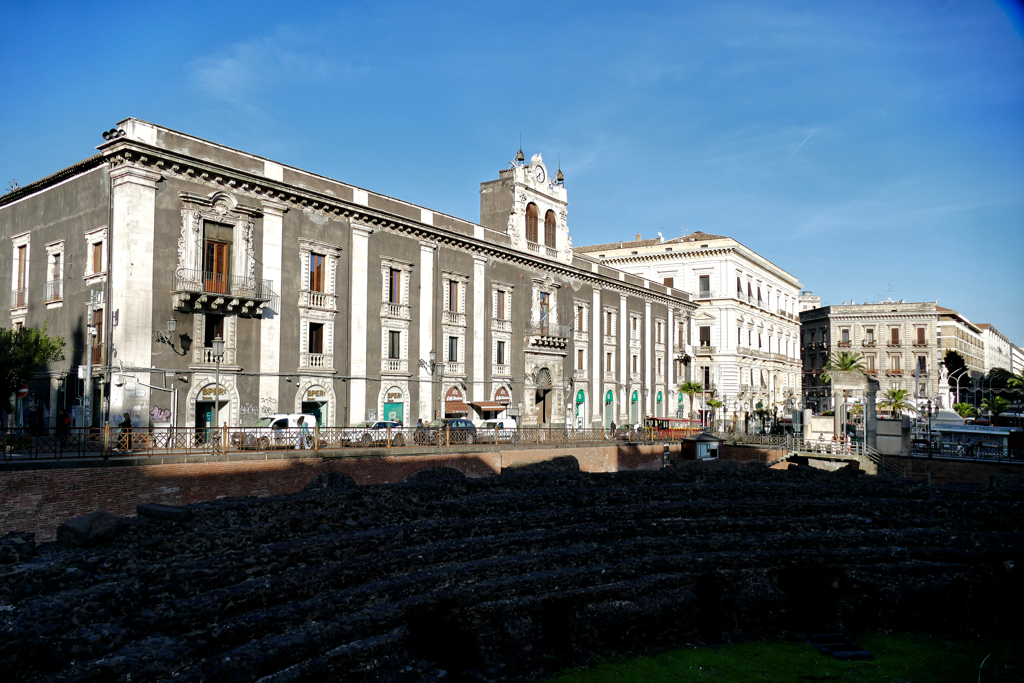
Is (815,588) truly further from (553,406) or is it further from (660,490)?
(553,406)

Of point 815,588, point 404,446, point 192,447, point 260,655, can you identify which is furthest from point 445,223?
point 260,655

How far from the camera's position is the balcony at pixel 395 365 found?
32.1m

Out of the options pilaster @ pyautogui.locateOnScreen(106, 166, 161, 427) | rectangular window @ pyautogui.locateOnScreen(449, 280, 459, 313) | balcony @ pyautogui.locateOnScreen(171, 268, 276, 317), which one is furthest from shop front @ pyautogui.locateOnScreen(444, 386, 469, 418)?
pilaster @ pyautogui.locateOnScreen(106, 166, 161, 427)

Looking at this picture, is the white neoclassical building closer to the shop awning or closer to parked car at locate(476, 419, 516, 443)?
the shop awning

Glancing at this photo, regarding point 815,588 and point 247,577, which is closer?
point 247,577

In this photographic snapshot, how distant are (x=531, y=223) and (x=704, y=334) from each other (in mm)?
25157

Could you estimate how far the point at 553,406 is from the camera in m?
43.9

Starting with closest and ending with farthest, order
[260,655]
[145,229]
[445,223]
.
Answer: [260,655]
[145,229]
[445,223]

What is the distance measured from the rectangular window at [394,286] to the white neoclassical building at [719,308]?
31142mm

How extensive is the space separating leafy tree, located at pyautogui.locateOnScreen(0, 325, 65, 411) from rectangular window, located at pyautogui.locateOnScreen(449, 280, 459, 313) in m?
17.5

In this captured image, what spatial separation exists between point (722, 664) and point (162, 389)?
19.7 metres

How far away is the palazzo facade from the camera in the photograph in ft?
77.9

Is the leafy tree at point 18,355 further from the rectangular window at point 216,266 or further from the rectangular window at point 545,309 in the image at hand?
the rectangular window at point 545,309

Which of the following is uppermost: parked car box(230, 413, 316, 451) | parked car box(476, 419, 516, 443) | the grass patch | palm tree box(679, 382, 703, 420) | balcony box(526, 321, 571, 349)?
balcony box(526, 321, 571, 349)
